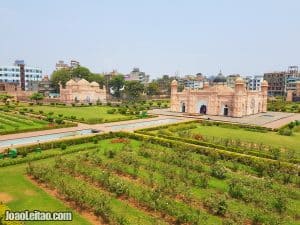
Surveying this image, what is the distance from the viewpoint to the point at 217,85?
49875mm

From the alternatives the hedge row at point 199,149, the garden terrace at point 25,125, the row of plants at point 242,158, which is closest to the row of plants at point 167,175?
the row of plants at point 242,158

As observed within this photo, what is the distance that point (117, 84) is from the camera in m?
84.9

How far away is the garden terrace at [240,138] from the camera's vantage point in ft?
66.4

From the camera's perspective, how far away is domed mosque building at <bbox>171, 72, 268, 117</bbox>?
45094mm

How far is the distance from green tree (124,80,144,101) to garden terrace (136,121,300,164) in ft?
130

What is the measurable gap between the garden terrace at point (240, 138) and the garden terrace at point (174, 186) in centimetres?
207

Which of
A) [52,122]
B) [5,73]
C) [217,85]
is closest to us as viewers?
[52,122]

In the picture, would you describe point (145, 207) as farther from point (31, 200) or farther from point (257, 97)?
point (257, 97)

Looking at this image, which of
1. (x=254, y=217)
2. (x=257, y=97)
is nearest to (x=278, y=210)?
(x=254, y=217)

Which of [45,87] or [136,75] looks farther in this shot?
[136,75]

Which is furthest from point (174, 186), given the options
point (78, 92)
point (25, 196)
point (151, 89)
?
point (151, 89)

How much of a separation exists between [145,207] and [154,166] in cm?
500

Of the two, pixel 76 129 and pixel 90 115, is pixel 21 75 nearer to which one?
pixel 90 115

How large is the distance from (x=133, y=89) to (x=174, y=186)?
206ft
